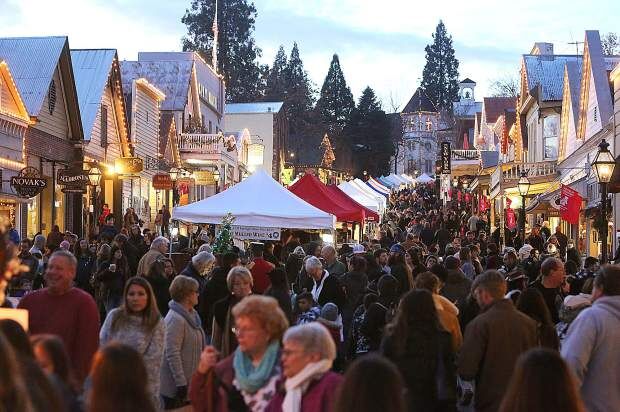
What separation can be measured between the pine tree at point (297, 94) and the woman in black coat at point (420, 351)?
104 m

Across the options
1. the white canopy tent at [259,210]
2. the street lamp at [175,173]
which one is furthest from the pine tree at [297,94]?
the white canopy tent at [259,210]

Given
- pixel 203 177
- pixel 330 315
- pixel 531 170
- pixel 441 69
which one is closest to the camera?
pixel 330 315

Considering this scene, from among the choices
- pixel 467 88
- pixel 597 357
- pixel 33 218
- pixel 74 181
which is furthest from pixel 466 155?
pixel 467 88

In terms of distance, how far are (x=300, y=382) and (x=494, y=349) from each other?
3.16 metres

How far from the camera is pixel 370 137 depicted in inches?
4872

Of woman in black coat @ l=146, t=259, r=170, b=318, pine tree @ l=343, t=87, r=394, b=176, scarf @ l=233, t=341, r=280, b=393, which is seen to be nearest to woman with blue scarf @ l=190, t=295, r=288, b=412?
scarf @ l=233, t=341, r=280, b=393

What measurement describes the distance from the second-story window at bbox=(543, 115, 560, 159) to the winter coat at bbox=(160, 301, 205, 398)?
35474 millimetres

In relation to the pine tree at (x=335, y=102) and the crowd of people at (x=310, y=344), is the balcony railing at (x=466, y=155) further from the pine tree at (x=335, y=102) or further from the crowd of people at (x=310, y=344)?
the crowd of people at (x=310, y=344)

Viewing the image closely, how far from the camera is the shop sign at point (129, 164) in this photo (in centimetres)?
3638

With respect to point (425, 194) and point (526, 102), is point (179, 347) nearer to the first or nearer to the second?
point (526, 102)

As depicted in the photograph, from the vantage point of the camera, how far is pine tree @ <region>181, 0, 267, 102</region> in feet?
307

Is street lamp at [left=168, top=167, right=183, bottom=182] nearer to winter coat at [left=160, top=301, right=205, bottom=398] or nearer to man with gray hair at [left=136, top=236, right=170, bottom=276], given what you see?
man with gray hair at [left=136, top=236, right=170, bottom=276]

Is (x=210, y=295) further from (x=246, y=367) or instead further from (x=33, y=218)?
(x=33, y=218)

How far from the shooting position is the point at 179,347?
908 cm
